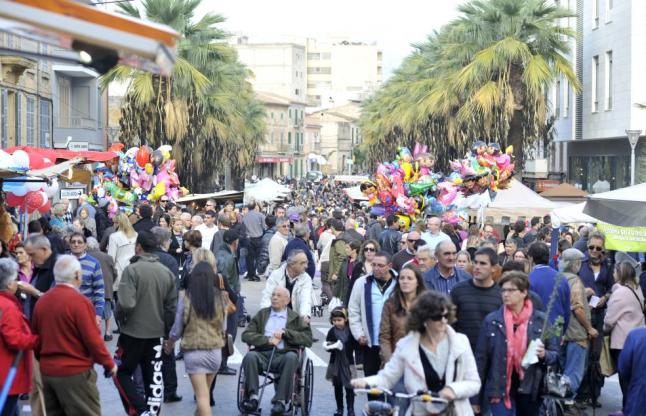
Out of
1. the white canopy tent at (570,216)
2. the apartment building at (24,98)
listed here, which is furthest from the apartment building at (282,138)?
the white canopy tent at (570,216)

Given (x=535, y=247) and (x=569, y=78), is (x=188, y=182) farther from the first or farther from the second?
(x=535, y=247)

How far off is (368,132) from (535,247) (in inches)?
2632

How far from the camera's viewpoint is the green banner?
44.2ft

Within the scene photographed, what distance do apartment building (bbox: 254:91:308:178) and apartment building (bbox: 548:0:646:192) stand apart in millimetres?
79442

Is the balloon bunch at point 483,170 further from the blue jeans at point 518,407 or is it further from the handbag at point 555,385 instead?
the blue jeans at point 518,407

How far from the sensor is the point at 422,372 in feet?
22.1

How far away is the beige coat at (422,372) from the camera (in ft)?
22.0

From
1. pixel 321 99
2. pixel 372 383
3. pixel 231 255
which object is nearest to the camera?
pixel 372 383

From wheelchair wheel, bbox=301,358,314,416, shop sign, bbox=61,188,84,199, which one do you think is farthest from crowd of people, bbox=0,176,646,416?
shop sign, bbox=61,188,84,199

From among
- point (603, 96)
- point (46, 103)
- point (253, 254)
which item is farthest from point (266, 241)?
point (603, 96)

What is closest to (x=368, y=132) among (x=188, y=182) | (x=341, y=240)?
(x=188, y=182)

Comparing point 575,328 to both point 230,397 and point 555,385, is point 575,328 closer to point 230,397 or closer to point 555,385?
point 555,385

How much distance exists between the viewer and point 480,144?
23.7 metres

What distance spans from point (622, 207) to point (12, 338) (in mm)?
7440
